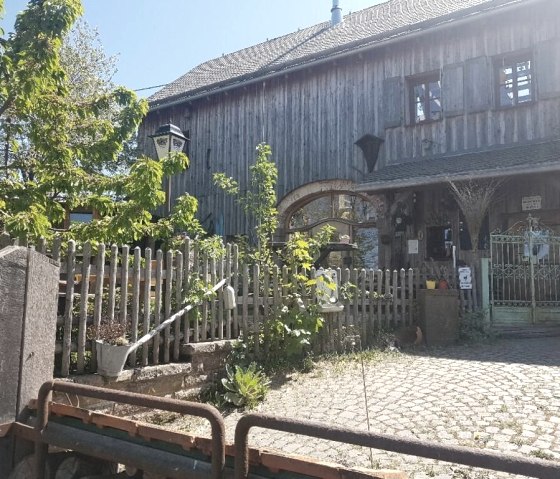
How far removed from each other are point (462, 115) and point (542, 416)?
8.40m

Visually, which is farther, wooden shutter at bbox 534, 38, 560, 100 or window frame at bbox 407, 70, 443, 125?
window frame at bbox 407, 70, 443, 125

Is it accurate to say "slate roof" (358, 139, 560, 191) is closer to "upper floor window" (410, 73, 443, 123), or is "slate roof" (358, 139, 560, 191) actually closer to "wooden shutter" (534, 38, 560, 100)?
"wooden shutter" (534, 38, 560, 100)

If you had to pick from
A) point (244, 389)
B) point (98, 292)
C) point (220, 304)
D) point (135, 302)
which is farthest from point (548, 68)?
point (98, 292)

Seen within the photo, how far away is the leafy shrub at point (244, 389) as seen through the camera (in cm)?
485

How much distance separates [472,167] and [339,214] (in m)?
4.47

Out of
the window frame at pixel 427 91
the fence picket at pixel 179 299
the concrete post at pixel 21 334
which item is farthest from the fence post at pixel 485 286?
the concrete post at pixel 21 334

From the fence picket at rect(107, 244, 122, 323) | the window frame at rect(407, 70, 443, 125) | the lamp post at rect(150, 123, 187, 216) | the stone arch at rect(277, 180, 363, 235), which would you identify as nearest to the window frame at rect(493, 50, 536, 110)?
the window frame at rect(407, 70, 443, 125)

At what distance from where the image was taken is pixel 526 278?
30.1 feet

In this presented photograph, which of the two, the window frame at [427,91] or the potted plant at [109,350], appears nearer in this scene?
the potted plant at [109,350]

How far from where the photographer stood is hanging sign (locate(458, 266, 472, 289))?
9030mm

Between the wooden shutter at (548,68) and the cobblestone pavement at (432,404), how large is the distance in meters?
5.86

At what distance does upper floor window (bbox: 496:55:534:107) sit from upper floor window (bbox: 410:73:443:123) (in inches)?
53.3

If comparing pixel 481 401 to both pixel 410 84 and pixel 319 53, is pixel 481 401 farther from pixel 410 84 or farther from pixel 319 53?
pixel 319 53

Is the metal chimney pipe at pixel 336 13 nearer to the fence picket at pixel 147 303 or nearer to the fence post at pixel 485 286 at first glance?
the fence post at pixel 485 286
